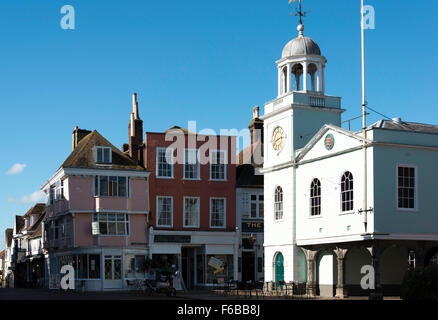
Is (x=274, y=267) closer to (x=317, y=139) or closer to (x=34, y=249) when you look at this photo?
(x=317, y=139)

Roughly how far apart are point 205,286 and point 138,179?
340 inches

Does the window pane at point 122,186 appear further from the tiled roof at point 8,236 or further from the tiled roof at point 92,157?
the tiled roof at point 8,236

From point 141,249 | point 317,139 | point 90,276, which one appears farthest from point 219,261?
point 317,139

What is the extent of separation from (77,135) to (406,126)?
2664 cm

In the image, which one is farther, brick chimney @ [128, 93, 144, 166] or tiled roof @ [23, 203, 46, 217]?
tiled roof @ [23, 203, 46, 217]

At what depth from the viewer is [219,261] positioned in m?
50.4

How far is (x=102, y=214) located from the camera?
158 feet

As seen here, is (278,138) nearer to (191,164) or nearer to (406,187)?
(406,187)

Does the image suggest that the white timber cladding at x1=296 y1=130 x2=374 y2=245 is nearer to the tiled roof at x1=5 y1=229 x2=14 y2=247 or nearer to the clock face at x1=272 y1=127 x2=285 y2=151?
the clock face at x1=272 y1=127 x2=285 y2=151

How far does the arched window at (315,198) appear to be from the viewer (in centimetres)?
3795

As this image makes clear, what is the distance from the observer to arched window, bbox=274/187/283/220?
41.5 metres

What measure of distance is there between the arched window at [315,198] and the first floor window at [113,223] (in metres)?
15.1

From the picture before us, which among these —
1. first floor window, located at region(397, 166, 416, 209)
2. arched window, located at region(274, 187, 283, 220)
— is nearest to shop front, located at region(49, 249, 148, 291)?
arched window, located at region(274, 187, 283, 220)

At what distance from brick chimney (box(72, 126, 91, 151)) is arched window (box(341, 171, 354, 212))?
2469 centimetres
